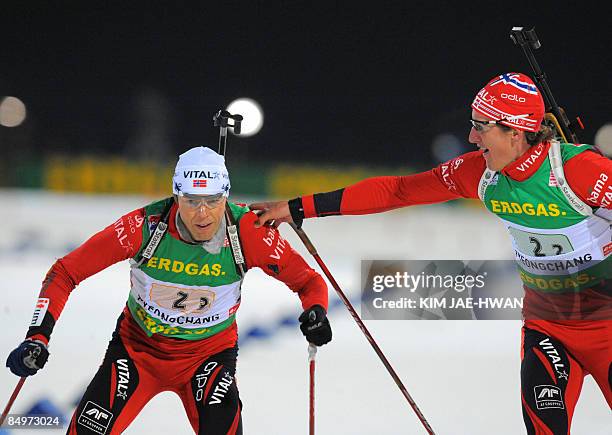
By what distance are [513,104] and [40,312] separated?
1.72 m

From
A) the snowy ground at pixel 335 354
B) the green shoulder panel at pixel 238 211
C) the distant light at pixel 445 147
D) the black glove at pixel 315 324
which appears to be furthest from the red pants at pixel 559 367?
the distant light at pixel 445 147

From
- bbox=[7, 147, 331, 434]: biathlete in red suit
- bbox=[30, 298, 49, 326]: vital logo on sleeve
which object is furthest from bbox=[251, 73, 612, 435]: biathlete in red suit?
bbox=[30, 298, 49, 326]: vital logo on sleeve

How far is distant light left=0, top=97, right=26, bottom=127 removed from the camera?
16.9 feet

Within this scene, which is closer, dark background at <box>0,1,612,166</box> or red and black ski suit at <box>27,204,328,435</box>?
red and black ski suit at <box>27,204,328,435</box>

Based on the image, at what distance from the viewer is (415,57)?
19.0 feet

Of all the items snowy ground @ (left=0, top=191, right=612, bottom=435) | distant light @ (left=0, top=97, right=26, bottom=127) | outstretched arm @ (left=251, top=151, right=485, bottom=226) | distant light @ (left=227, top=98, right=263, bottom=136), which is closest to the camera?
outstretched arm @ (left=251, top=151, right=485, bottom=226)

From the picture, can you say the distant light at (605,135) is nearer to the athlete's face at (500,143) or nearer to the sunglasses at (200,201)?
the athlete's face at (500,143)

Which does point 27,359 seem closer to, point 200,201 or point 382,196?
point 200,201

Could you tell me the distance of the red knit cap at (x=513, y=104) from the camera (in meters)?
2.99

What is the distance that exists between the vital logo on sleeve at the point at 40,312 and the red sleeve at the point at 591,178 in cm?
179

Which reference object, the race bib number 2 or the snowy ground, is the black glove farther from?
the snowy ground

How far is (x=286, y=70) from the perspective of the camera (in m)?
5.97

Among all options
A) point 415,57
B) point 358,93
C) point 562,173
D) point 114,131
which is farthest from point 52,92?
point 562,173

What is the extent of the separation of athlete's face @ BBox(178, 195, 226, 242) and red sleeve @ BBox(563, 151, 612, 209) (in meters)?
1.18
